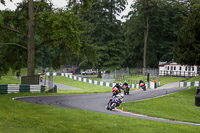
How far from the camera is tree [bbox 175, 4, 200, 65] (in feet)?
111

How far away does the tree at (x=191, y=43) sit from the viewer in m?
33.7

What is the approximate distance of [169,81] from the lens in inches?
2319

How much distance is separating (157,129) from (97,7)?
60.5 metres

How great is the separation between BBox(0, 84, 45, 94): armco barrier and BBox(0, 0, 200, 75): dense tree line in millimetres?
3226

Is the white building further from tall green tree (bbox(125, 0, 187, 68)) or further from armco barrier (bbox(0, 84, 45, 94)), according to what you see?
armco barrier (bbox(0, 84, 45, 94))

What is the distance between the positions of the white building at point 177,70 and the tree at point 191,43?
28.8 meters

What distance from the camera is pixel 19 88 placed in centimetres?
2517

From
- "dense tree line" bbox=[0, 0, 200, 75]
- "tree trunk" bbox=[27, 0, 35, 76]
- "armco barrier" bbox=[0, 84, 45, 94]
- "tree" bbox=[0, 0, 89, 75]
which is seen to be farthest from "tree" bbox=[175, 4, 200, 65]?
"tree trunk" bbox=[27, 0, 35, 76]

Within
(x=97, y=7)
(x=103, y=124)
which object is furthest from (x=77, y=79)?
(x=103, y=124)

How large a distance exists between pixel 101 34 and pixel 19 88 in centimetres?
4617

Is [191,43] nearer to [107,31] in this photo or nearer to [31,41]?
[31,41]

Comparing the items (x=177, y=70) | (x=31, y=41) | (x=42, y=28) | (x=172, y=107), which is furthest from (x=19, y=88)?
(x=177, y=70)

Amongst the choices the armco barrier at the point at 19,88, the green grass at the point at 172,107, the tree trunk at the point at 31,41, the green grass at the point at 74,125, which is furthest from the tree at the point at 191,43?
the green grass at the point at 74,125

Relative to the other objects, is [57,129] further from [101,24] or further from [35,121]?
[101,24]
